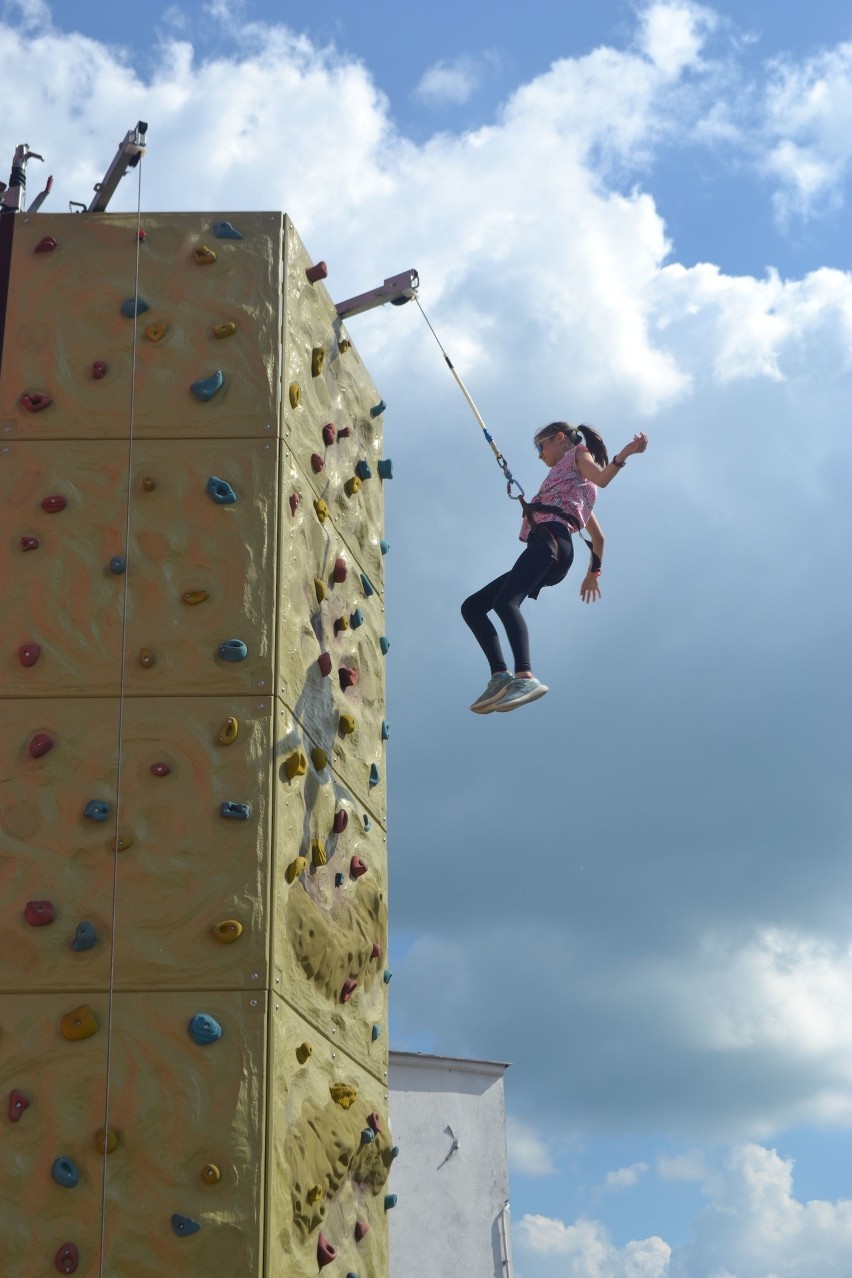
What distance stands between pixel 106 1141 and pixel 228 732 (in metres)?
2.31

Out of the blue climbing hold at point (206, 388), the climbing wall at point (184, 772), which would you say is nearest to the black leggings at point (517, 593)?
the climbing wall at point (184, 772)

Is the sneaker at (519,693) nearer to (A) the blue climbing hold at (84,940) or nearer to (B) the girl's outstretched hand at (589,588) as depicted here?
(B) the girl's outstretched hand at (589,588)

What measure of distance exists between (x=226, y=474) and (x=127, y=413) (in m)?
0.74

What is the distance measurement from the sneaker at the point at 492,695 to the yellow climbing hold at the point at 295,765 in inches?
68.5

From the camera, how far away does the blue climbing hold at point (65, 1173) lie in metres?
8.74

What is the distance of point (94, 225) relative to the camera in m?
11.1

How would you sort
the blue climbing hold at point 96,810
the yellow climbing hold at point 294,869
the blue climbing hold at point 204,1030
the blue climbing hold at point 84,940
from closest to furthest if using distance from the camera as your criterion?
the blue climbing hold at point 204,1030 < the blue climbing hold at point 84,940 < the blue climbing hold at point 96,810 < the yellow climbing hold at point 294,869

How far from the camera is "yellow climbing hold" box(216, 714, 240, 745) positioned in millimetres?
9750

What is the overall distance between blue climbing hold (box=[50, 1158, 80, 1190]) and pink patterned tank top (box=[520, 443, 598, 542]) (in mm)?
5410

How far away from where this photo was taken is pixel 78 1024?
9.08m

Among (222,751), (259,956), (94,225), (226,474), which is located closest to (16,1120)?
(259,956)

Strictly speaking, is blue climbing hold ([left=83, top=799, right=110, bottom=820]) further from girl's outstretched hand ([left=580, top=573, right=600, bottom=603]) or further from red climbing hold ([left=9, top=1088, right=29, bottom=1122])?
girl's outstretched hand ([left=580, top=573, right=600, bottom=603])

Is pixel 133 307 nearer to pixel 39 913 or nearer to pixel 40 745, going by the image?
pixel 40 745

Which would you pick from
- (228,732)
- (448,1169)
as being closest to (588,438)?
(228,732)
